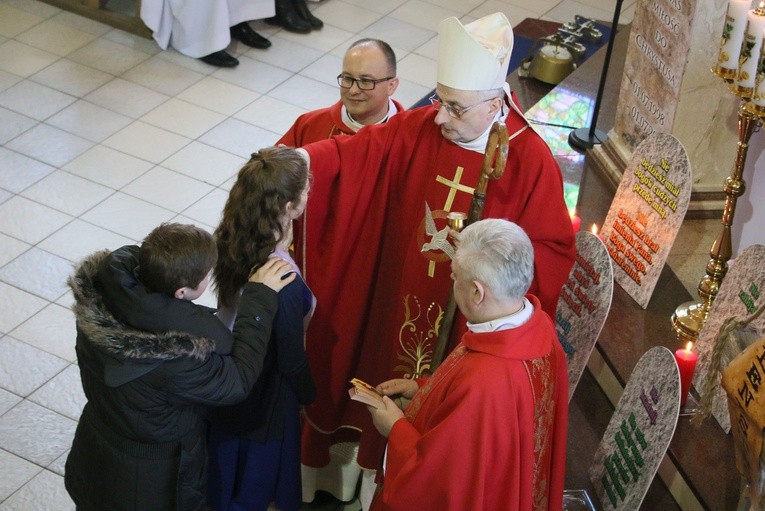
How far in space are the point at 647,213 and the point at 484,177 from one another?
45.5 inches

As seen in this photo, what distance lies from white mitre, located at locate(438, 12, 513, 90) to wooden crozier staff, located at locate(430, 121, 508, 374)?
20 centimetres

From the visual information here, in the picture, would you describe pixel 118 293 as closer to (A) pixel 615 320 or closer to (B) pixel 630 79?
(A) pixel 615 320

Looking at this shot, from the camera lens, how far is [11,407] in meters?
4.34

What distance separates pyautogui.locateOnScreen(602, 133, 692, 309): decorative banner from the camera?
380cm

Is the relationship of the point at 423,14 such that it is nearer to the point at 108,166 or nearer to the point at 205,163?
the point at 205,163

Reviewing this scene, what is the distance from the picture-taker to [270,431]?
334cm

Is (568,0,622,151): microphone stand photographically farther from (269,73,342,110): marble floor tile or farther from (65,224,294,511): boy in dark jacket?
(65,224,294,511): boy in dark jacket

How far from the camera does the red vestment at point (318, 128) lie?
4027 mm

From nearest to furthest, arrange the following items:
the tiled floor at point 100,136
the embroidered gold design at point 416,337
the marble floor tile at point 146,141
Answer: the embroidered gold design at point 416,337
the tiled floor at point 100,136
the marble floor tile at point 146,141

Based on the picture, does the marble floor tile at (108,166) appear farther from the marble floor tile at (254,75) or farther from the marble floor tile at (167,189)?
the marble floor tile at (254,75)

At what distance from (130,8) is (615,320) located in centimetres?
513

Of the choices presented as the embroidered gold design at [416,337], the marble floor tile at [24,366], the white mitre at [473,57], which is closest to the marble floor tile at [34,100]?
the marble floor tile at [24,366]

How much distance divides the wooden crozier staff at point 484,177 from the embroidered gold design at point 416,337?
0.26 meters

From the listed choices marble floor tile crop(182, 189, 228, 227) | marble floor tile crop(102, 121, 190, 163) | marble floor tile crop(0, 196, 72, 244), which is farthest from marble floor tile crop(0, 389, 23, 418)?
marble floor tile crop(102, 121, 190, 163)
